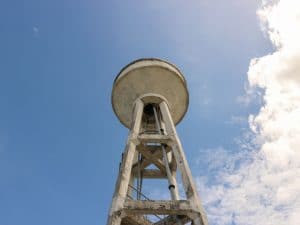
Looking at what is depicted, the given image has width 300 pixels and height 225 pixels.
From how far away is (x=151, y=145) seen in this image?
12.0 metres

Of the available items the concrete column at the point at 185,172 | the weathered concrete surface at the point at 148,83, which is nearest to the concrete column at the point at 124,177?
the concrete column at the point at 185,172

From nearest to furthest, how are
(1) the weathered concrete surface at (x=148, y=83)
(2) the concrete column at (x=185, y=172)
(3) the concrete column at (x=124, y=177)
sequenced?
(3) the concrete column at (x=124, y=177)
(2) the concrete column at (x=185, y=172)
(1) the weathered concrete surface at (x=148, y=83)

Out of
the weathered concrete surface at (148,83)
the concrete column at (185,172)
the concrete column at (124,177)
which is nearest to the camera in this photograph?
the concrete column at (124,177)

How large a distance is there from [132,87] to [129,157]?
4.54 metres

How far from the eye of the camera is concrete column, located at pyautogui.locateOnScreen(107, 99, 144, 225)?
7973 mm

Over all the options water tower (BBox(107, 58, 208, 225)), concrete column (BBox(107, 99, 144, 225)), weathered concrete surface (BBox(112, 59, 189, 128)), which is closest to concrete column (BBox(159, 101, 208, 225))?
water tower (BBox(107, 58, 208, 225))

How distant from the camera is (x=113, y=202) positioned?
328 inches

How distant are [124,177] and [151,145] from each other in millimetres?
2955

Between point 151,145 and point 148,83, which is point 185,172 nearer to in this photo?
point 151,145

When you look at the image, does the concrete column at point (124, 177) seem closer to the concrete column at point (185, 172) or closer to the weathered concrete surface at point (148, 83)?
the concrete column at point (185, 172)

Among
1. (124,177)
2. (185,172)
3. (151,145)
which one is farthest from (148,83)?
(124,177)

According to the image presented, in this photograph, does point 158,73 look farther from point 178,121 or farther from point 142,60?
point 178,121

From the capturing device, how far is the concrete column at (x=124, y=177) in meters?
7.97

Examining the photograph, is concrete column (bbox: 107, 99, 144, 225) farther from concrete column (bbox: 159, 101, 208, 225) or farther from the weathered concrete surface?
the weathered concrete surface
